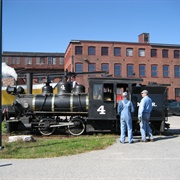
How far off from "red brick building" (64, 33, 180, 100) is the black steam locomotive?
40644mm

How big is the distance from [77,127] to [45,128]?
1414mm

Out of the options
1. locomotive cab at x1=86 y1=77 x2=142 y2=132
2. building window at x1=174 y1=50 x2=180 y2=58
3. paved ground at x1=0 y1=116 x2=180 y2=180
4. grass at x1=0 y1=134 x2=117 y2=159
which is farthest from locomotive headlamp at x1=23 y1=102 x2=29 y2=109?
building window at x1=174 y1=50 x2=180 y2=58

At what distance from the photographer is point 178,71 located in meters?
58.7

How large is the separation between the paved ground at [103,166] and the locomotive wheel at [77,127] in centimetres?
A: 413

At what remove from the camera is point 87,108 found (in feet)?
42.0

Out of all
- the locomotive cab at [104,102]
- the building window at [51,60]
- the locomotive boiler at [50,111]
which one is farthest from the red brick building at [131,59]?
the locomotive cab at [104,102]

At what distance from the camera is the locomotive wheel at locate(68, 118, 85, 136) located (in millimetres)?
12847

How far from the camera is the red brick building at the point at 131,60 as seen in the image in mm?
55322

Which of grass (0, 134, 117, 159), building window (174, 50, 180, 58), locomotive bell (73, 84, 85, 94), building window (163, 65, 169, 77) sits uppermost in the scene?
building window (174, 50, 180, 58)

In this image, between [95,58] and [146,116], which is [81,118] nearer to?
[146,116]

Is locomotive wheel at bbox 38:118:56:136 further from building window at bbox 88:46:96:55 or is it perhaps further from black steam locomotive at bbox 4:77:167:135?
building window at bbox 88:46:96:55

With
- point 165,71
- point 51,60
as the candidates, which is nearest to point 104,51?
point 165,71

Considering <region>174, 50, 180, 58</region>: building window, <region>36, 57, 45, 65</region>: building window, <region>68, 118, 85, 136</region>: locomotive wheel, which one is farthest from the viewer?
<region>36, 57, 45, 65</region>: building window

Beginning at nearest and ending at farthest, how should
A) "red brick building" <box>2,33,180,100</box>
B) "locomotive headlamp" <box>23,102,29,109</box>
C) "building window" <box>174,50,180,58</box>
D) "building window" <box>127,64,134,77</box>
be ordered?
"locomotive headlamp" <box>23,102,29,109</box> → "red brick building" <box>2,33,180,100</box> → "building window" <box>127,64,134,77</box> → "building window" <box>174,50,180,58</box>
